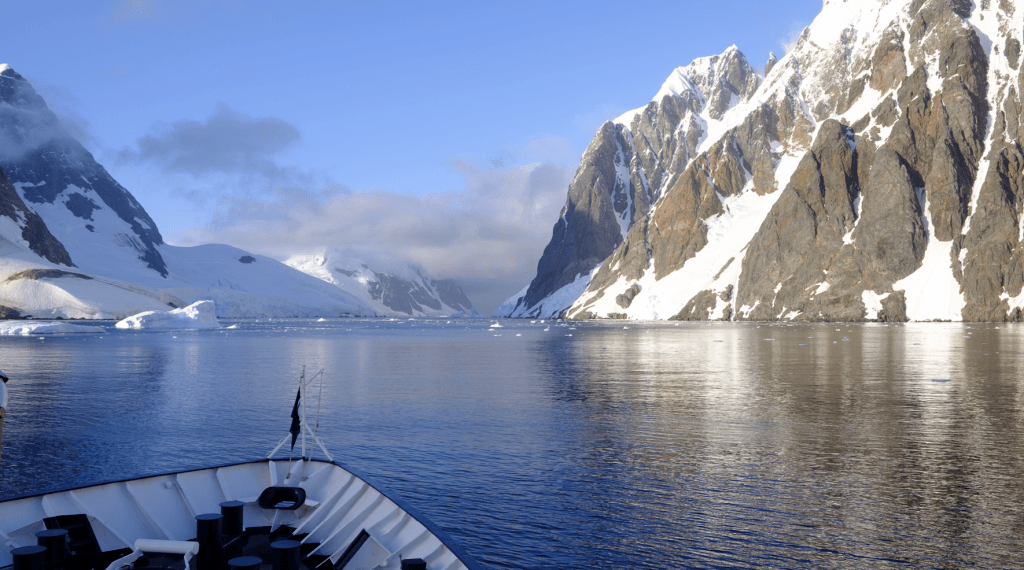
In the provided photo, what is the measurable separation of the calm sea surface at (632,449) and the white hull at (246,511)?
8.44 ft

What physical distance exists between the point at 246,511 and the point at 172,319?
6248 inches

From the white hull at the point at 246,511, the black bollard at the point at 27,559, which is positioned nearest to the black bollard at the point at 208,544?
the white hull at the point at 246,511

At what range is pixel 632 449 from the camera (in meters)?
Result: 24.7

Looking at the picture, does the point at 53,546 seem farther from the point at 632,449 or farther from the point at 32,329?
the point at 32,329

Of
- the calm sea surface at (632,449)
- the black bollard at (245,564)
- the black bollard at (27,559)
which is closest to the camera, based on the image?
the black bollard at (245,564)

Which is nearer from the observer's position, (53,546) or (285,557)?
(285,557)

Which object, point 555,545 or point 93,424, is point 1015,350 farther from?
point 93,424

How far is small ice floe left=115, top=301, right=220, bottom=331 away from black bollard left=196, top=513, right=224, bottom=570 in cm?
15627

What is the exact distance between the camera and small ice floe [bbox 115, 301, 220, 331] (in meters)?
153

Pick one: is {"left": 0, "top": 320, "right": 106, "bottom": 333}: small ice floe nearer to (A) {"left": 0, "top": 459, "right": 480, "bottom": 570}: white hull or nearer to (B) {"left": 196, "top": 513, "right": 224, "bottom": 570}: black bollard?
(A) {"left": 0, "top": 459, "right": 480, "bottom": 570}: white hull

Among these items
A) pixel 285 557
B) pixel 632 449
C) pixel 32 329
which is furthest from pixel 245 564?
pixel 32 329

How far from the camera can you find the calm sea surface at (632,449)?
15359 mm

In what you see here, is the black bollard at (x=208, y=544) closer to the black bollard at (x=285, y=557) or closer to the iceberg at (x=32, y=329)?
the black bollard at (x=285, y=557)

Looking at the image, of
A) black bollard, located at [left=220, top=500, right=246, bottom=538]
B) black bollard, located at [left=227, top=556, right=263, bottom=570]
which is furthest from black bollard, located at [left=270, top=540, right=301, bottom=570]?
black bollard, located at [left=220, top=500, right=246, bottom=538]
